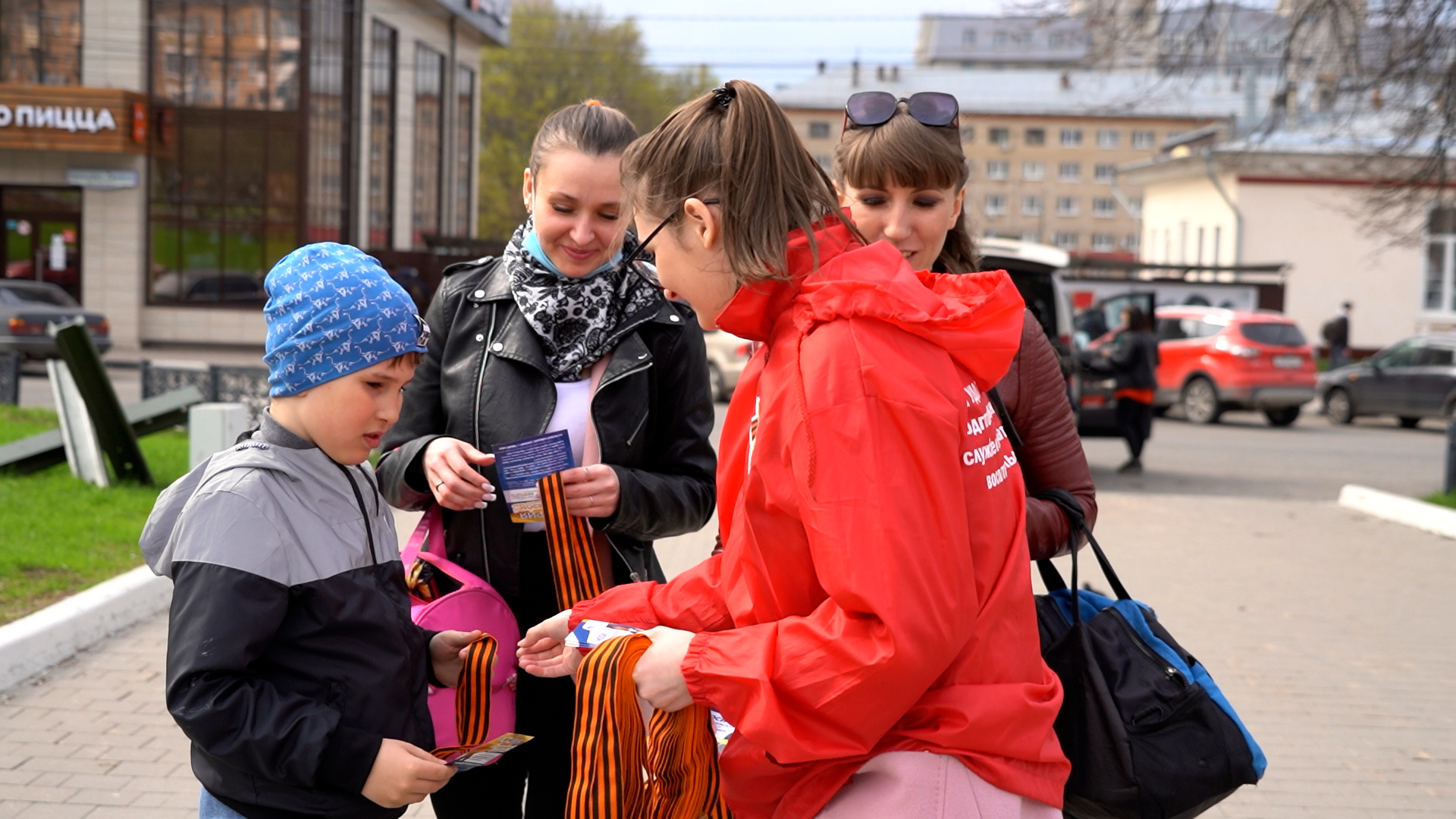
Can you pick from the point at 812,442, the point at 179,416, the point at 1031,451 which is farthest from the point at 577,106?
the point at 179,416

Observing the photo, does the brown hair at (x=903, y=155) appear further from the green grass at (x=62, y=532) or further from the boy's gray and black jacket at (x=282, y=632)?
the green grass at (x=62, y=532)

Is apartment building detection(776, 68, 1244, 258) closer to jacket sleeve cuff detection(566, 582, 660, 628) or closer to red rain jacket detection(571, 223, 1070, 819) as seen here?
jacket sleeve cuff detection(566, 582, 660, 628)

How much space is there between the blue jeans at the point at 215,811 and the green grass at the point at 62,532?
4.08 metres

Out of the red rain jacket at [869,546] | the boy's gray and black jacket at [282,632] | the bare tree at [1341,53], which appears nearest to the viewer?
the red rain jacket at [869,546]

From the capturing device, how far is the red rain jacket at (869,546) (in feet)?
5.28

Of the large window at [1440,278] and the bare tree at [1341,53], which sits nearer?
the bare tree at [1341,53]

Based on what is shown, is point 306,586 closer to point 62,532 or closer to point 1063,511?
point 1063,511

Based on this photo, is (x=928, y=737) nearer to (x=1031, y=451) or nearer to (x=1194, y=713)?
(x=1194, y=713)

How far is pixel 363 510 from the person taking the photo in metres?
2.36

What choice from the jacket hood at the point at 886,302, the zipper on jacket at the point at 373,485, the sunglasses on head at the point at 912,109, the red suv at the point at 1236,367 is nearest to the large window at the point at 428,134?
the red suv at the point at 1236,367

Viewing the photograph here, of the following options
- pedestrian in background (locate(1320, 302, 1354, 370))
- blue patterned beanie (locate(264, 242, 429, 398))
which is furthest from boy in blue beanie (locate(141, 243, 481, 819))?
pedestrian in background (locate(1320, 302, 1354, 370))

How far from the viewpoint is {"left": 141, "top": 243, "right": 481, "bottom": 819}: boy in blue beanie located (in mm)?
2061

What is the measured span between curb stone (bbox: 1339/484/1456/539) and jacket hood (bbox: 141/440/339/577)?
10.7 metres

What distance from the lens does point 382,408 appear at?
2328 millimetres
